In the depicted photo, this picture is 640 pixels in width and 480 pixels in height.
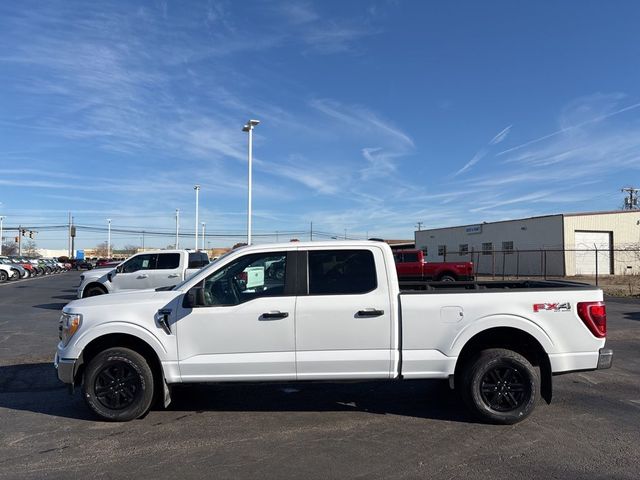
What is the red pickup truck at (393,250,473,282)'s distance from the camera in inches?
971

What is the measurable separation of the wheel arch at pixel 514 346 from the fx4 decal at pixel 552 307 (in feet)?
0.91

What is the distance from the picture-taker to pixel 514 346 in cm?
580

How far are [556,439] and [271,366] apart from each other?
287 centimetres

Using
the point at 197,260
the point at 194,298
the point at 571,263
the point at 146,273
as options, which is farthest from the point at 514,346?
the point at 571,263

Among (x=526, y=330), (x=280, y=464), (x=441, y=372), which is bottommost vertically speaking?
(x=280, y=464)

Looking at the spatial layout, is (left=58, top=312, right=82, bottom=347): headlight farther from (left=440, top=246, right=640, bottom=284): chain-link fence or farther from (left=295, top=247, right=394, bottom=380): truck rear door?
(left=440, top=246, right=640, bottom=284): chain-link fence

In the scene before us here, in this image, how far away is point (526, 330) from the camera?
17.9 ft

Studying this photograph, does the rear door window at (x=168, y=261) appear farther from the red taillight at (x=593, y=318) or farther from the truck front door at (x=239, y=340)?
the red taillight at (x=593, y=318)

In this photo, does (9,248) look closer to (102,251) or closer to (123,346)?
(102,251)

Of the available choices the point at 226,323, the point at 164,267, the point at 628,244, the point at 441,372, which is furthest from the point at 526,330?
the point at 628,244

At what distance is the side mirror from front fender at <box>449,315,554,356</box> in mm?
2629

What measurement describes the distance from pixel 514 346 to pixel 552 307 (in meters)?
0.62

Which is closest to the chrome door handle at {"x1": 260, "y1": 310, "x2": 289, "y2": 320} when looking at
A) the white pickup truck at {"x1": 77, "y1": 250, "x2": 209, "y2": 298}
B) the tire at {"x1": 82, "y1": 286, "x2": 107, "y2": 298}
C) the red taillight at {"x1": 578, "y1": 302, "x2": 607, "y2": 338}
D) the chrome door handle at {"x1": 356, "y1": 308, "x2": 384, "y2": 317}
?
the chrome door handle at {"x1": 356, "y1": 308, "x2": 384, "y2": 317}

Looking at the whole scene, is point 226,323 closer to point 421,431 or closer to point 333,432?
point 333,432
